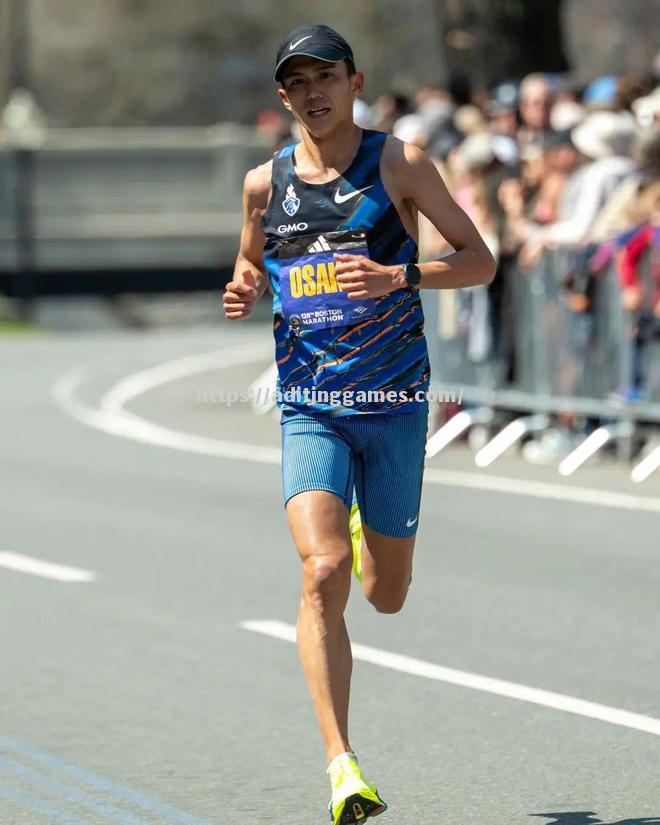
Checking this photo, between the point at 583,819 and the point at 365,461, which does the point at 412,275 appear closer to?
the point at 365,461

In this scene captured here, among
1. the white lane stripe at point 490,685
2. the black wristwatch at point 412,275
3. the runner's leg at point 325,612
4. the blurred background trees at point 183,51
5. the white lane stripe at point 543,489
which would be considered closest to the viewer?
the runner's leg at point 325,612

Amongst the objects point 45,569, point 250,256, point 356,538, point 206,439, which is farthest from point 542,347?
point 250,256

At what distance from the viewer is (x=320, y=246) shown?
20.0ft

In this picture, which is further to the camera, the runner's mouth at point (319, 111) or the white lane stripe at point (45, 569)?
the white lane stripe at point (45, 569)

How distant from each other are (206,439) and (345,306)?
31.9ft

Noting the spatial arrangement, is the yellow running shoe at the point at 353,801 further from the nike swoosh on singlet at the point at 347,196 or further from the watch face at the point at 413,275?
the nike swoosh on singlet at the point at 347,196

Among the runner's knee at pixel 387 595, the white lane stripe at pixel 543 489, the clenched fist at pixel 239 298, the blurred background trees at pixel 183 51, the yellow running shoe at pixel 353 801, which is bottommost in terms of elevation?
the blurred background trees at pixel 183 51

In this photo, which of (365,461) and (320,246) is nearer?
(320,246)

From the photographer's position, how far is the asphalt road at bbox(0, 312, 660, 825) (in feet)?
20.5

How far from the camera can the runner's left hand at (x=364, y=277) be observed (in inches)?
231

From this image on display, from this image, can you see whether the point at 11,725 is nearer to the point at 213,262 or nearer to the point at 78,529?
the point at 78,529

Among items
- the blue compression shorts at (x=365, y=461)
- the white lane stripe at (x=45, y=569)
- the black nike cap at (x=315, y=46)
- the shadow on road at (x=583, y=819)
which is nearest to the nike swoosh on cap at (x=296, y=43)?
the black nike cap at (x=315, y=46)

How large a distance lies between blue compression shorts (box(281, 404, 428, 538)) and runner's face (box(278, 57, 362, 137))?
804mm

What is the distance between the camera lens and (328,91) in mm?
5988
